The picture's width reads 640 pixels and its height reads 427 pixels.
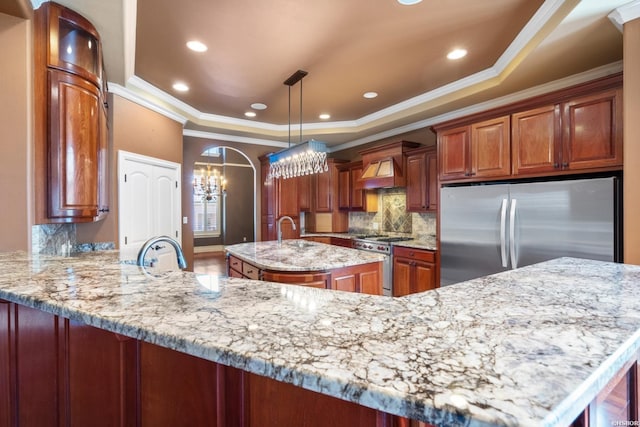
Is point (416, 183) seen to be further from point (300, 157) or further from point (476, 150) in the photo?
point (300, 157)

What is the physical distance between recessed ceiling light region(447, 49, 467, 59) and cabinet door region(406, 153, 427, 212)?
1.44 meters

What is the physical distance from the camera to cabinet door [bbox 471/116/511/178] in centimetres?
296

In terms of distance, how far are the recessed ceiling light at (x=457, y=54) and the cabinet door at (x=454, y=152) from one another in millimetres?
715

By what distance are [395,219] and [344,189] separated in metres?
1.17

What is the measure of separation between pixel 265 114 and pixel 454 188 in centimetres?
301

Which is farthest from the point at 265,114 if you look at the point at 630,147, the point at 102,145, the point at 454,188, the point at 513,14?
the point at 630,147

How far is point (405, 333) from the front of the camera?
0.65 meters

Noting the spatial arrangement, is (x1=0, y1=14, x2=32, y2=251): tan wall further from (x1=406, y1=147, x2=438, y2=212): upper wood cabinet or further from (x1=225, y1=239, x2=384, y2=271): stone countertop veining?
(x1=406, y1=147, x2=438, y2=212): upper wood cabinet

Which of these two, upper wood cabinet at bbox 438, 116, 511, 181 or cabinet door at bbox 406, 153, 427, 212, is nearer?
upper wood cabinet at bbox 438, 116, 511, 181

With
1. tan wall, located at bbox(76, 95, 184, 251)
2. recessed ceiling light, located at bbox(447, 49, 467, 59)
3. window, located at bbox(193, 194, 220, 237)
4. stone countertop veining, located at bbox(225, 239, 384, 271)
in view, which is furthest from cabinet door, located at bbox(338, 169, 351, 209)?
window, located at bbox(193, 194, 220, 237)

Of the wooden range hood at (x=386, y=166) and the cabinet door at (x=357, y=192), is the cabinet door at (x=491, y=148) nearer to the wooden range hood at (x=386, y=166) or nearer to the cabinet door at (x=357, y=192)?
the wooden range hood at (x=386, y=166)

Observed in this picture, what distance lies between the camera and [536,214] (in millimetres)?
2643

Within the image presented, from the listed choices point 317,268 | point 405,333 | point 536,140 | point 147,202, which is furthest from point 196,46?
point 536,140

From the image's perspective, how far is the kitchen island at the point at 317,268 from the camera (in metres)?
2.47
